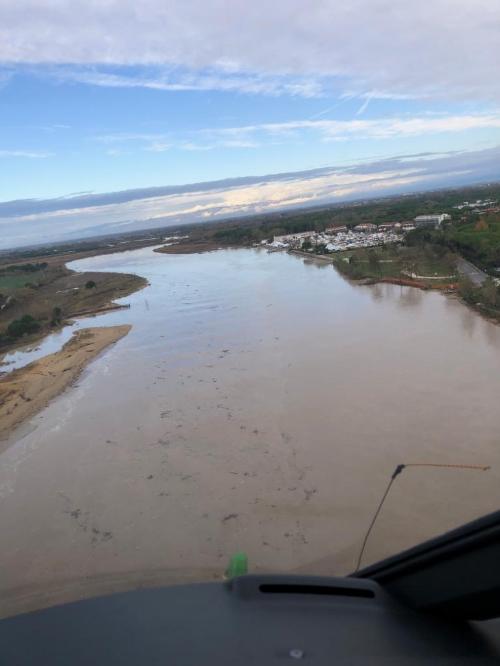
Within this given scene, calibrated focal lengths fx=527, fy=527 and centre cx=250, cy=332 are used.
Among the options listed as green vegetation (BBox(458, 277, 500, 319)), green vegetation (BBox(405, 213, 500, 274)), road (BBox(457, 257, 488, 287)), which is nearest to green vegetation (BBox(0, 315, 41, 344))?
green vegetation (BBox(458, 277, 500, 319))

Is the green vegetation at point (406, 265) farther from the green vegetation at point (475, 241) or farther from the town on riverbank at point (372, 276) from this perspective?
the green vegetation at point (475, 241)

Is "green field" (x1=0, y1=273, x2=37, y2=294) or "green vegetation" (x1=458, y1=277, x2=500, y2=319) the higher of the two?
"green field" (x1=0, y1=273, x2=37, y2=294)

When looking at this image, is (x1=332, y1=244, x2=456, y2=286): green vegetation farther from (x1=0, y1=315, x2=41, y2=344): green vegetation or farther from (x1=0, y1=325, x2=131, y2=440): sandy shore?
(x1=0, y1=315, x2=41, y2=344): green vegetation

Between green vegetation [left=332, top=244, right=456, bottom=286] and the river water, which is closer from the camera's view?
the river water

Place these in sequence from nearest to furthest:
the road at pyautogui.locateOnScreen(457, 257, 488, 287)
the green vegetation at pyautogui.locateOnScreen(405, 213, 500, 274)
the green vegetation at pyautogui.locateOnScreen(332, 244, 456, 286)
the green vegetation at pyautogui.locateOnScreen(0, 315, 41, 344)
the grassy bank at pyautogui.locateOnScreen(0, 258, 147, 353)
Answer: the green vegetation at pyautogui.locateOnScreen(0, 315, 41, 344), the grassy bank at pyautogui.locateOnScreen(0, 258, 147, 353), the road at pyautogui.locateOnScreen(457, 257, 488, 287), the green vegetation at pyautogui.locateOnScreen(405, 213, 500, 274), the green vegetation at pyautogui.locateOnScreen(332, 244, 456, 286)

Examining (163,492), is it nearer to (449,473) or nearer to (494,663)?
(449,473)

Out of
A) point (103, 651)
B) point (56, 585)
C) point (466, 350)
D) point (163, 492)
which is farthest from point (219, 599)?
point (466, 350)

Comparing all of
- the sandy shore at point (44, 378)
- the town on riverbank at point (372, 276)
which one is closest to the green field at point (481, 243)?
the town on riverbank at point (372, 276)
